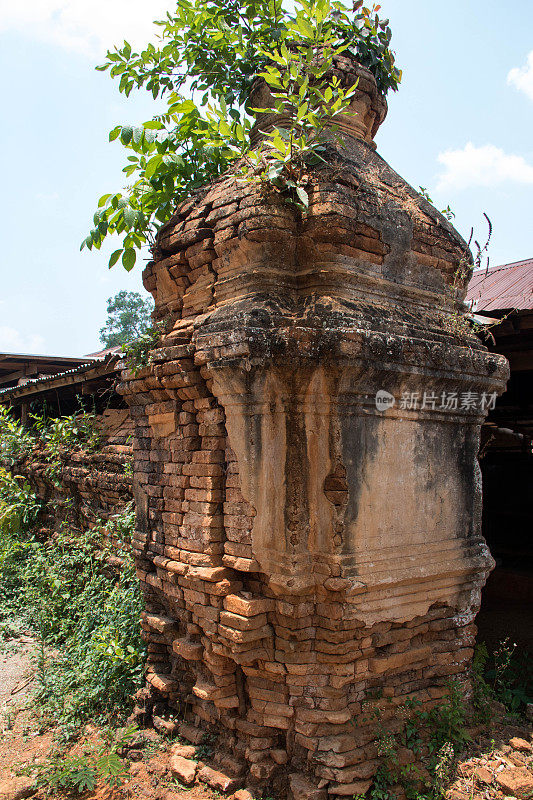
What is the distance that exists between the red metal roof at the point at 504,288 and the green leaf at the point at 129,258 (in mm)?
2814

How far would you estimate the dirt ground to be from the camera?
3.32 m

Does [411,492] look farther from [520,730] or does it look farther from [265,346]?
[520,730]

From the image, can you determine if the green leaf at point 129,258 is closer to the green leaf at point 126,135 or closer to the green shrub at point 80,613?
the green leaf at point 126,135

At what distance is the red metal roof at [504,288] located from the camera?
4.99 metres

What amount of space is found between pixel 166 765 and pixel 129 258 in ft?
11.8

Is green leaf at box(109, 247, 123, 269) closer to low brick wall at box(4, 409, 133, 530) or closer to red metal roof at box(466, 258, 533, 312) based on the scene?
low brick wall at box(4, 409, 133, 530)

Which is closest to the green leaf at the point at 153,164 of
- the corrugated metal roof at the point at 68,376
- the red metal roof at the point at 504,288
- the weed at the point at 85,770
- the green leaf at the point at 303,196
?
the green leaf at the point at 303,196

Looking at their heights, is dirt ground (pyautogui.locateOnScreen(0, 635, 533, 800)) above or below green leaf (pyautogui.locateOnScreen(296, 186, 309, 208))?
below

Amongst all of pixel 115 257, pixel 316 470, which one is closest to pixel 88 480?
pixel 115 257

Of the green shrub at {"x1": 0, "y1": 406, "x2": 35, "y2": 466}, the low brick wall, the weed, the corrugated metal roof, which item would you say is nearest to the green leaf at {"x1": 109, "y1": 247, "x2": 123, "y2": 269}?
the corrugated metal roof

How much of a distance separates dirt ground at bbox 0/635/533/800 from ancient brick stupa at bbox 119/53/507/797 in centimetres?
33

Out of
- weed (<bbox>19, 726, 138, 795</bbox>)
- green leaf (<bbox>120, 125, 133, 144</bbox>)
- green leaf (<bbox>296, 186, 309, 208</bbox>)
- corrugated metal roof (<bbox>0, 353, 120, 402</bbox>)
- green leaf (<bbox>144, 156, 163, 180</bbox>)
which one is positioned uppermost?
green leaf (<bbox>120, 125, 133, 144</bbox>)

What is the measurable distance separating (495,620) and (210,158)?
5.53m

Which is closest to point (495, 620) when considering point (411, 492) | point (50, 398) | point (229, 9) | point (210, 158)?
point (411, 492)
